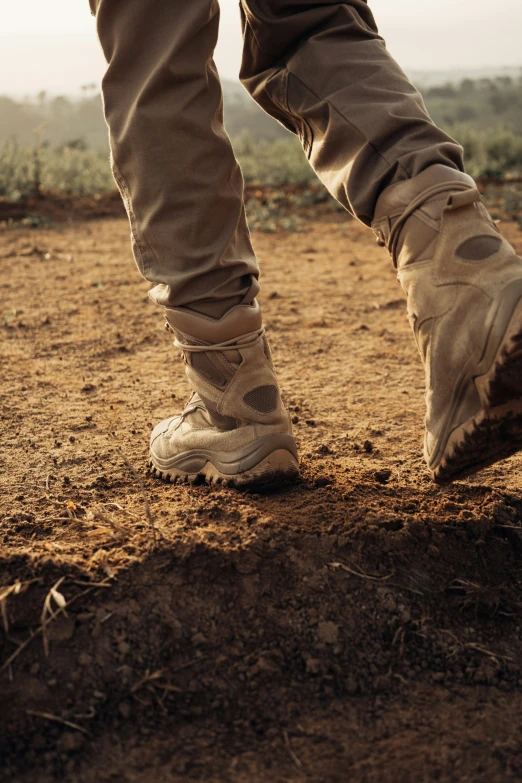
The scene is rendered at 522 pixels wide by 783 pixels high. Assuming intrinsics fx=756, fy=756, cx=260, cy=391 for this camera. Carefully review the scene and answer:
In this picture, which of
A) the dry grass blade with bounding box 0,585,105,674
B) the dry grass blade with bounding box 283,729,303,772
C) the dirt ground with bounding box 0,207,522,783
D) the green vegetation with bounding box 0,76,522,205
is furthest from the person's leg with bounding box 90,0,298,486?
Result: the green vegetation with bounding box 0,76,522,205

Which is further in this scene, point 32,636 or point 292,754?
point 32,636

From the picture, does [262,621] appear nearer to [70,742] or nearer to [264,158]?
[70,742]

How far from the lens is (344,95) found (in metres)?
1.65

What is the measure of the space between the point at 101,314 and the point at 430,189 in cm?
239

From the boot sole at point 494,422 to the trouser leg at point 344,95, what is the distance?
426 millimetres

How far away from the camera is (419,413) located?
2.49 metres

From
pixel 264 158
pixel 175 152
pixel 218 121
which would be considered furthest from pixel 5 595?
pixel 264 158

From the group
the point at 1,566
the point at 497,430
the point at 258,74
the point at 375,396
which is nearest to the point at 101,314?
the point at 375,396

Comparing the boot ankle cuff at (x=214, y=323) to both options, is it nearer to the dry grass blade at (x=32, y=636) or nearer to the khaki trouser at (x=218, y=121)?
the khaki trouser at (x=218, y=121)

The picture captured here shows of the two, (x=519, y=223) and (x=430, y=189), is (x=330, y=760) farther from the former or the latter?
(x=519, y=223)

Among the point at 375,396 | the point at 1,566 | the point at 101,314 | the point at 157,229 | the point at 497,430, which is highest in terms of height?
the point at 157,229

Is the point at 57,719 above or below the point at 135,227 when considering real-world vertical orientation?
below

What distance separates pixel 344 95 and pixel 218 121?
281mm

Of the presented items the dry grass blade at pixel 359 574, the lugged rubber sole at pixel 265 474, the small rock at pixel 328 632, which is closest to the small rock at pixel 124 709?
the small rock at pixel 328 632
